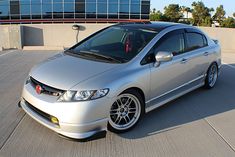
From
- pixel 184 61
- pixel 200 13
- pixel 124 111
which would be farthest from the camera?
pixel 200 13

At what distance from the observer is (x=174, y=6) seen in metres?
46.4

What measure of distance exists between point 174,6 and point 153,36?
4406cm

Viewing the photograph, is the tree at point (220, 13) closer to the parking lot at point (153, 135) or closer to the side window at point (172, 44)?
the parking lot at point (153, 135)

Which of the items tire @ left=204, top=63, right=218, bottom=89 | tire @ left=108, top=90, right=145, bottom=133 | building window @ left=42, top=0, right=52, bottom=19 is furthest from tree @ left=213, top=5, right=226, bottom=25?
tire @ left=108, top=90, right=145, bottom=133

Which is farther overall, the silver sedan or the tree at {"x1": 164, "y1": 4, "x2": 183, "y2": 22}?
the tree at {"x1": 164, "y1": 4, "x2": 183, "y2": 22}

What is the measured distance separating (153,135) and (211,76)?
9.66 feet

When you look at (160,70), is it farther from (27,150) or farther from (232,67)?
(232,67)

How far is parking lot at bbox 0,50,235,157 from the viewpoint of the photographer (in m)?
3.60

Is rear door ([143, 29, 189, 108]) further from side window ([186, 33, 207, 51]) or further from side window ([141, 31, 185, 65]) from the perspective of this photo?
side window ([186, 33, 207, 51])

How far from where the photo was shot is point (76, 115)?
3.51m

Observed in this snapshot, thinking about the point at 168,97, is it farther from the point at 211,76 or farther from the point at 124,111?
the point at 211,76

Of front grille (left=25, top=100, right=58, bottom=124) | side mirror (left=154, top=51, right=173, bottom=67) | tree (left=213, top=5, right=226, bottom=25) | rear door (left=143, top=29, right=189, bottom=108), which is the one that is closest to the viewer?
front grille (left=25, top=100, right=58, bottom=124)

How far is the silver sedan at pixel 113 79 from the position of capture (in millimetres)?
3584

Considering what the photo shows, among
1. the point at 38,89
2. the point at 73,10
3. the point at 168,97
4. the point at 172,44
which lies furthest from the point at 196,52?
the point at 73,10
